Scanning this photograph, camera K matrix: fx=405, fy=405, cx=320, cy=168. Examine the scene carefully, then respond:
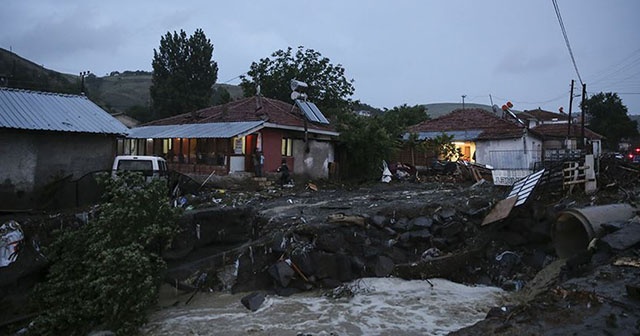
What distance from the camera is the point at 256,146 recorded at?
18.6 meters

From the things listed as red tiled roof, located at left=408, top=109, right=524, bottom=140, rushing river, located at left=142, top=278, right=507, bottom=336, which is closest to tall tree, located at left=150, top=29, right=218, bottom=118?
red tiled roof, located at left=408, top=109, right=524, bottom=140

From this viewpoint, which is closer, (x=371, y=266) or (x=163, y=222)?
(x=163, y=222)

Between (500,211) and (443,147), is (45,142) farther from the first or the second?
(443,147)

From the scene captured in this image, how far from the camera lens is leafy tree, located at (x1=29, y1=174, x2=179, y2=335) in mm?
7832

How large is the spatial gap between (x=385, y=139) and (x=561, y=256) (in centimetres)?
1173

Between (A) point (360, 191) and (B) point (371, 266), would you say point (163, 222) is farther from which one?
(A) point (360, 191)

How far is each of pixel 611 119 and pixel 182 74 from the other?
4680 cm

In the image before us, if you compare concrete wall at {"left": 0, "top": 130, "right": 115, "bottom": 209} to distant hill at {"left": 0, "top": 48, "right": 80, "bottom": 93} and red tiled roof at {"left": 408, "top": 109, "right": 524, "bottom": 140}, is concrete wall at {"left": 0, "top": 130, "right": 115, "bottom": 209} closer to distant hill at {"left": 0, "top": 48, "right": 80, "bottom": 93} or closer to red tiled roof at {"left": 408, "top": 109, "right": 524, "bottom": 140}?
red tiled roof at {"left": 408, "top": 109, "right": 524, "bottom": 140}

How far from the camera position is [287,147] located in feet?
66.6

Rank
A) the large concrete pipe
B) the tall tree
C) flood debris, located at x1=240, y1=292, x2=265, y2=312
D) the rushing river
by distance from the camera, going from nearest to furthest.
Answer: the rushing river, flood debris, located at x1=240, y1=292, x2=265, y2=312, the large concrete pipe, the tall tree

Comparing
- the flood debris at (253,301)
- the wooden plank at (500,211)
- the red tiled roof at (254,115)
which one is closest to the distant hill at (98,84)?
the red tiled roof at (254,115)

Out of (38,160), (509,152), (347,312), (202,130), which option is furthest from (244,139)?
(509,152)

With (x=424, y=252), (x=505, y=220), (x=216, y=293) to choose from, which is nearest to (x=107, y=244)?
(x=216, y=293)

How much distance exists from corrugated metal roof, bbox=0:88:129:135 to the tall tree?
2582cm
